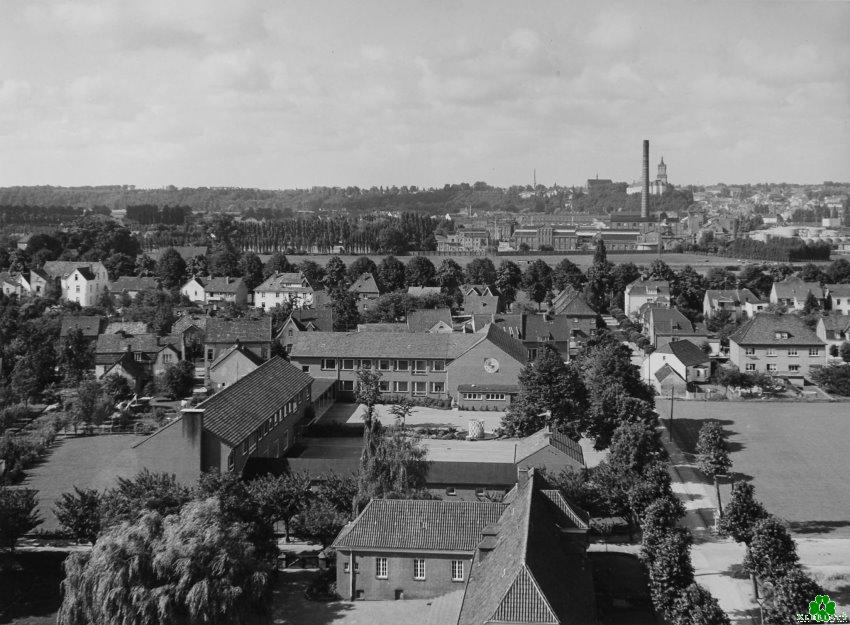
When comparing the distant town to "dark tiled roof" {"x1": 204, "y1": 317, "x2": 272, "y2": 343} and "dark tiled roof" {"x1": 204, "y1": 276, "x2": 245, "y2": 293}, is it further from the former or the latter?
"dark tiled roof" {"x1": 204, "y1": 276, "x2": 245, "y2": 293}

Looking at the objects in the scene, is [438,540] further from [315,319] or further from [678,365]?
[315,319]

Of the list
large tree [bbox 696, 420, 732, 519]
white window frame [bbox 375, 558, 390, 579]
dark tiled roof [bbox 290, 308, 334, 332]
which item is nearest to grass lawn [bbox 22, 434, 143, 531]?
white window frame [bbox 375, 558, 390, 579]

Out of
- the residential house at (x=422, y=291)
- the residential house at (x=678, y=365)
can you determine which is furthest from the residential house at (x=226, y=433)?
the residential house at (x=422, y=291)

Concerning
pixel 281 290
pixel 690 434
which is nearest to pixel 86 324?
pixel 281 290

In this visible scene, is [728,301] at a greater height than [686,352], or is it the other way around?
[728,301]

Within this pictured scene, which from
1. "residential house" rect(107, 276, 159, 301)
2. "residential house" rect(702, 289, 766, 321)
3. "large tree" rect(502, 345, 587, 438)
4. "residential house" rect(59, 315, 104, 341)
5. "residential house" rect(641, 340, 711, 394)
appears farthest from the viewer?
"residential house" rect(107, 276, 159, 301)

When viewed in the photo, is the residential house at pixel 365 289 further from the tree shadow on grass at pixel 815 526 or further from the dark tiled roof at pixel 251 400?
the tree shadow on grass at pixel 815 526
